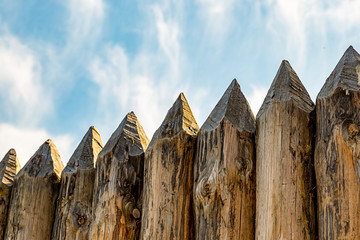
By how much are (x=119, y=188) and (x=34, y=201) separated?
101cm

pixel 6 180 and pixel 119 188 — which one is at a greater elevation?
pixel 6 180

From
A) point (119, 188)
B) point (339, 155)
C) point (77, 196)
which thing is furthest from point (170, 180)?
point (339, 155)

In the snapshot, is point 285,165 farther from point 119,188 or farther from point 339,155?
point 119,188

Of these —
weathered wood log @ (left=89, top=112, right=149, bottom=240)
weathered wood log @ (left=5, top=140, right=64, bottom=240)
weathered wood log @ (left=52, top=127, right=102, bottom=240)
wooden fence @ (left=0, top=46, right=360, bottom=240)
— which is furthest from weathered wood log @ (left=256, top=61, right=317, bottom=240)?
weathered wood log @ (left=5, top=140, right=64, bottom=240)

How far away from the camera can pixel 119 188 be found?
4023 millimetres

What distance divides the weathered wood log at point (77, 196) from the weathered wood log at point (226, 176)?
1151 mm

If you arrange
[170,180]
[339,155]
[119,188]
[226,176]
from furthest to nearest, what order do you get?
1. [119,188]
2. [170,180]
3. [226,176]
4. [339,155]

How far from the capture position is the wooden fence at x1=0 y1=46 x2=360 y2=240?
3059 mm

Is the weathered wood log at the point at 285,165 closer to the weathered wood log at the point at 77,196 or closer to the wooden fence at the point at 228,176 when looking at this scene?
the wooden fence at the point at 228,176

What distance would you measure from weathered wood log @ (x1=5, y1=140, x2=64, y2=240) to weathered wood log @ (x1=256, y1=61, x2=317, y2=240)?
206 cm

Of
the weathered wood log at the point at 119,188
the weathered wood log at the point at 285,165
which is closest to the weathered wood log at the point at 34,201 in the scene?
the weathered wood log at the point at 119,188

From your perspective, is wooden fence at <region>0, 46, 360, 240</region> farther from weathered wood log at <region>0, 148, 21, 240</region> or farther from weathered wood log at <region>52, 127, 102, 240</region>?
weathered wood log at <region>0, 148, 21, 240</region>

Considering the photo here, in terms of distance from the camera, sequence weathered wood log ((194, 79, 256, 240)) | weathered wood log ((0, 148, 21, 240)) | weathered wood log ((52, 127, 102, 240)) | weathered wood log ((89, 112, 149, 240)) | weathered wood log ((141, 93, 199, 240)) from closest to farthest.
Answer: weathered wood log ((194, 79, 256, 240)), weathered wood log ((141, 93, 199, 240)), weathered wood log ((89, 112, 149, 240)), weathered wood log ((52, 127, 102, 240)), weathered wood log ((0, 148, 21, 240))

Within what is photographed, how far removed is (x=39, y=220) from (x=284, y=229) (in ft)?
7.72
